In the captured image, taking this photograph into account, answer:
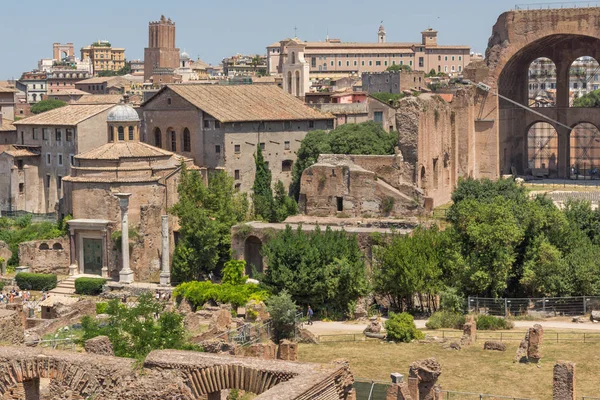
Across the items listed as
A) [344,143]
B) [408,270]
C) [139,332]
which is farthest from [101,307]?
[344,143]

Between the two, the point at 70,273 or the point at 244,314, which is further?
the point at 70,273

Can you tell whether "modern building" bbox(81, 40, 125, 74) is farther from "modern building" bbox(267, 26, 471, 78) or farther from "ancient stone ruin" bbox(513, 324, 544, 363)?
"ancient stone ruin" bbox(513, 324, 544, 363)

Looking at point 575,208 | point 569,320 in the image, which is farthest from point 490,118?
point 569,320

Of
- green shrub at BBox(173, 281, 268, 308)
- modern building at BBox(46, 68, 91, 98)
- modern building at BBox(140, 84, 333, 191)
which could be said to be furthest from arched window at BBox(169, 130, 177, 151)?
modern building at BBox(46, 68, 91, 98)

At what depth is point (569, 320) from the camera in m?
30.8

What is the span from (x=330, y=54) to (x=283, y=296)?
102m

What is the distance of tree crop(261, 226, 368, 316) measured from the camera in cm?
3309

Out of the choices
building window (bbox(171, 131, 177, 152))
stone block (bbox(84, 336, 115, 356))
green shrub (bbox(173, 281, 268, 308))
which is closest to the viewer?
stone block (bbox(84, 336, 115, 356))

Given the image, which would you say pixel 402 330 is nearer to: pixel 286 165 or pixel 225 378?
pixel 225 378

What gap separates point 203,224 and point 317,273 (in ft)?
26.3

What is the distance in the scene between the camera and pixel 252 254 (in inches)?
1537

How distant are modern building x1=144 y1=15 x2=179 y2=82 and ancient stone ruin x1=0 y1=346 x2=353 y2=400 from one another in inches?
4784

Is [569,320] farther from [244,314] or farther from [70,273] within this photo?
[70,273]

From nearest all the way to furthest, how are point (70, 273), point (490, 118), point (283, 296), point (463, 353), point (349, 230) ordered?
point (463, 353), point (283, 296), point (349, 230), point (70, 273), point (490, 118)
